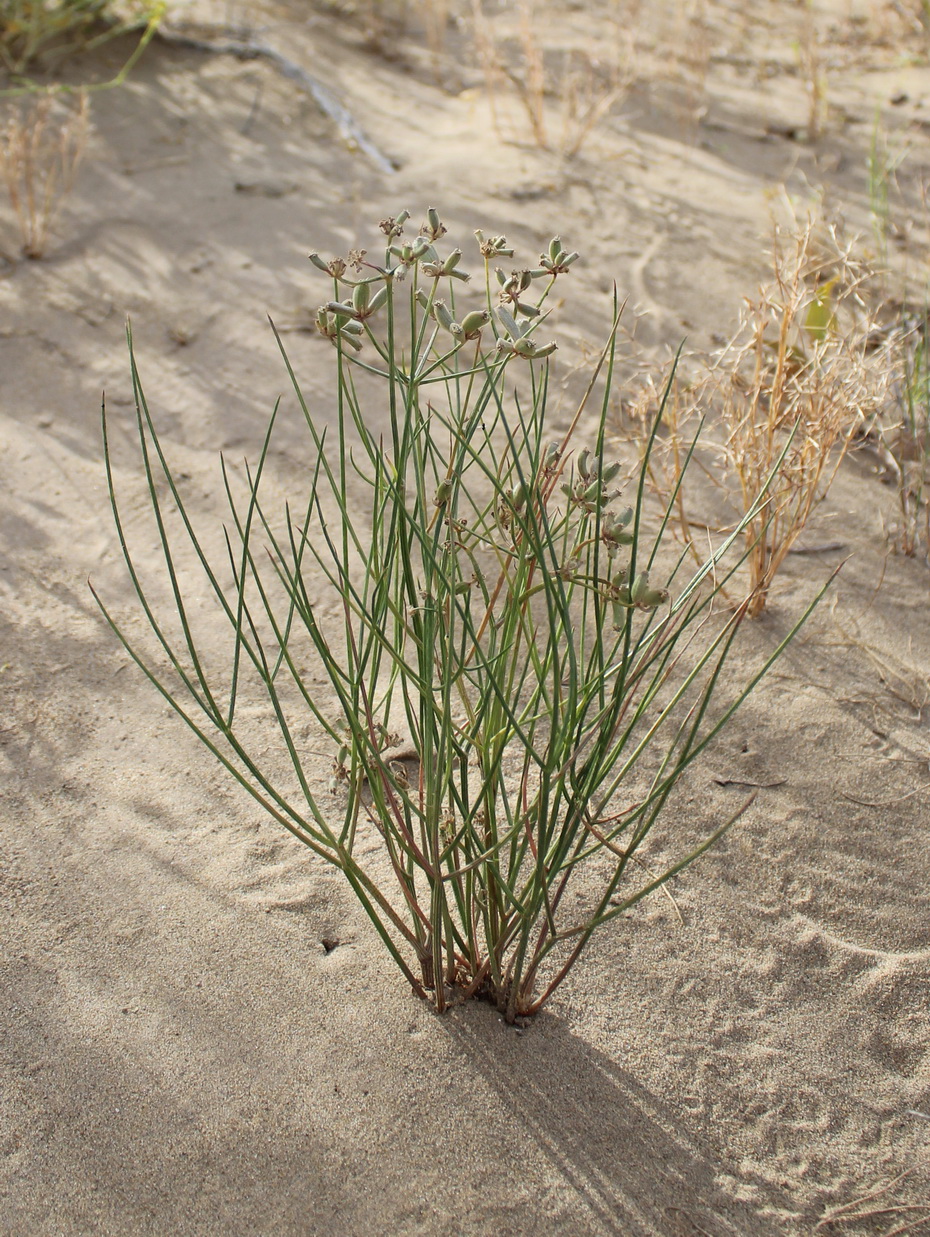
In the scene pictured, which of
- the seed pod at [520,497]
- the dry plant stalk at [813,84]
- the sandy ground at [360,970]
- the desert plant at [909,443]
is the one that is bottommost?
the sandy ground at [360,970]

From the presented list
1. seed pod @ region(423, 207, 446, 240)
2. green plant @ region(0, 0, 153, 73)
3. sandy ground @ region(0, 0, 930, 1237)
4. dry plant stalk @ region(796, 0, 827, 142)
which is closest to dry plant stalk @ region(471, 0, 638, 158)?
dry plant stalk @ region(796, 0, 827, 142)

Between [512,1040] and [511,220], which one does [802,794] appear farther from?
[511,220]

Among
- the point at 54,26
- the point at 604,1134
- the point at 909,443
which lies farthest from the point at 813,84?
the point at 604,1134

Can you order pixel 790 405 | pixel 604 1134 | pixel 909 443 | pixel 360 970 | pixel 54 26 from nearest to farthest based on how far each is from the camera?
1. pixel 604 1134
2. pixel 360 970
3. pixel 790 405
4. pixel 909 443
5. pixel 54 26

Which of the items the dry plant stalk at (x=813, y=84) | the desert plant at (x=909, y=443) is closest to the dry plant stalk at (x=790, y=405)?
the desert plant at (x=909, y=443)

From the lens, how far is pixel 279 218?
149 inches

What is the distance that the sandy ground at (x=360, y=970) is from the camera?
1266 millimetres

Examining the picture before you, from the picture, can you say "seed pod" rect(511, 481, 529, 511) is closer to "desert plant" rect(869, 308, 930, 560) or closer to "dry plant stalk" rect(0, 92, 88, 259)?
"desert plant" rect(869, 308, 930, 560)

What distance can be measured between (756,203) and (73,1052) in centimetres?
380

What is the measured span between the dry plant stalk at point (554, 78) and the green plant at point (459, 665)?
208 cm

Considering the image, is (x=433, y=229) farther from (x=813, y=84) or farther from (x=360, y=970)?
(x=813, y=84)

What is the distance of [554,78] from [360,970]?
4.64m

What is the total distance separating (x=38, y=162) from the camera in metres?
3.96

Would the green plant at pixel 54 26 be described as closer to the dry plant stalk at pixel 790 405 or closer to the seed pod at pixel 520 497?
the dry plant stalk at pixel 790 405
